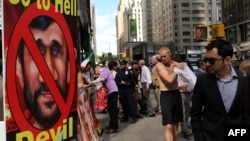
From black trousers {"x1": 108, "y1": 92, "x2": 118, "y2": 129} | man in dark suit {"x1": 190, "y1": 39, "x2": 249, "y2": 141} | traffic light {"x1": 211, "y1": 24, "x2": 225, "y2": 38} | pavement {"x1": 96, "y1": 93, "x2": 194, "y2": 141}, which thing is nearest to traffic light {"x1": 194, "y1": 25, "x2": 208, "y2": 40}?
traffic light {"x1": 211, "y1": 24, "x2": 225, "y2": 38}

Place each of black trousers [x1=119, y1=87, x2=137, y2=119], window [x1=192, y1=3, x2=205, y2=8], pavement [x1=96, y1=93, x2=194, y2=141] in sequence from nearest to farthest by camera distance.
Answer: pavement [x1=96, y1=93, x2=194, y2=141] < black trousers [x1=119, y1=87, x2=137, y2=119] < window [x1=192, y1=3, x2=205, y2=8]

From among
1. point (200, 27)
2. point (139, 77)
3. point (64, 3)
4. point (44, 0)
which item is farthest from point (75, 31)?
point (200, 27)

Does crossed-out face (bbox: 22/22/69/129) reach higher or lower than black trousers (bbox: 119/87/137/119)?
higher

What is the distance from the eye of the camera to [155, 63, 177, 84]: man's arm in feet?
23.1

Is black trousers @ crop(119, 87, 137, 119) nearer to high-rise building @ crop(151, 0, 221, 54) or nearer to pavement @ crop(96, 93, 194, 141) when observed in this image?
pavement @ crop(96, 93, 194, 141)

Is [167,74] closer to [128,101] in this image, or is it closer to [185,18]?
[128,101]

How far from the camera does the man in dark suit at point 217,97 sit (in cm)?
366

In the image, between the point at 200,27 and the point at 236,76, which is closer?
the point at 236,76

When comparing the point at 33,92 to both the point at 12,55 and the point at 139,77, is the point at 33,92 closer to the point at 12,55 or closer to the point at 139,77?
the point at 12,55

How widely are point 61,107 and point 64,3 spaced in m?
0.82

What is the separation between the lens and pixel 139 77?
1463 centimetres

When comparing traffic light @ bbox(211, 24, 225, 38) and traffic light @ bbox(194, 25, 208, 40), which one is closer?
traffic light @ bbox(211, 24, 225, 38)

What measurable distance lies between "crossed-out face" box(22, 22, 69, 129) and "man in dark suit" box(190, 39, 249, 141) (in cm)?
115

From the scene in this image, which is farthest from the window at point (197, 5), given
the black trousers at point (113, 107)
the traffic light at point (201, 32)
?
the black trousers at point (113, 107)
